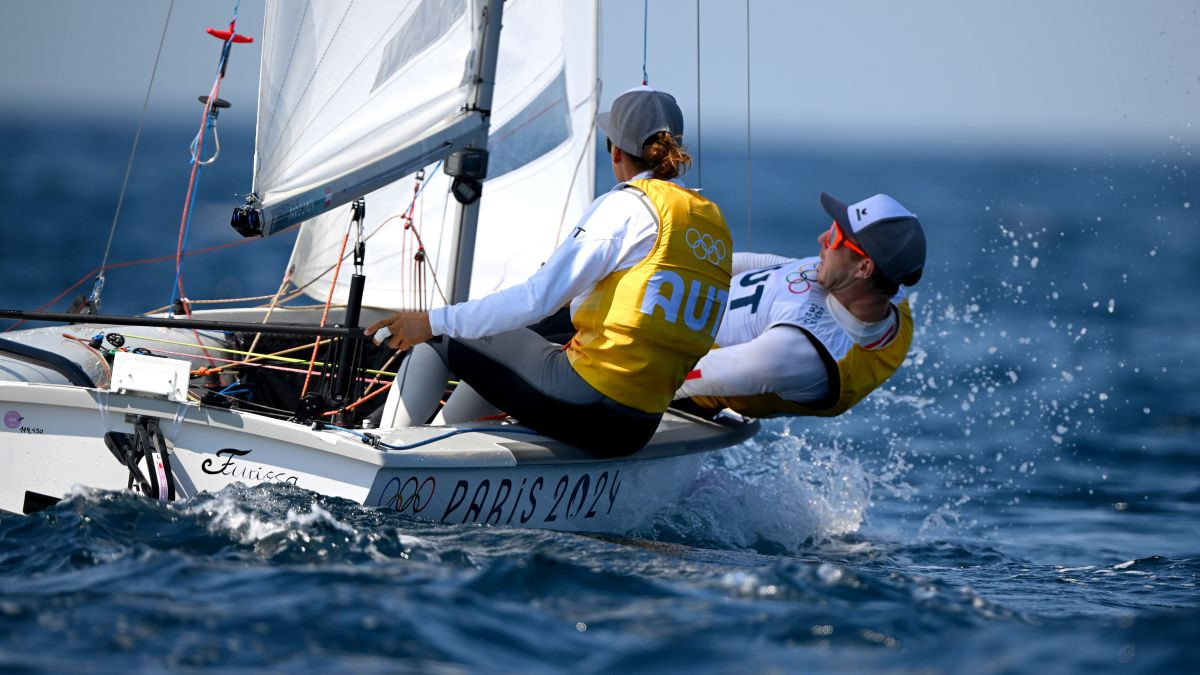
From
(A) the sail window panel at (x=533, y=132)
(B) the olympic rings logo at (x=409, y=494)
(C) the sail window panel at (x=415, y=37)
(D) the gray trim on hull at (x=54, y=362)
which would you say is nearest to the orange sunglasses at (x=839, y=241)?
(C) the sail window panel at (x=415, y=37)

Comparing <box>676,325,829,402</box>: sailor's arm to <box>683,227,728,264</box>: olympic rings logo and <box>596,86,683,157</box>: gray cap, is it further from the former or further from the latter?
<box>596,86,683,157</box>: gray cap

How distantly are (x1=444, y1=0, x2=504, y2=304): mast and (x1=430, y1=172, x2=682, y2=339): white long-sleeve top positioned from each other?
670mm

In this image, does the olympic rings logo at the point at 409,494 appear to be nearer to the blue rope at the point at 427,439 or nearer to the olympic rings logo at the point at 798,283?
the blue rope at the point at 427,439

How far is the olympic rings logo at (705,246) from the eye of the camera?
368 cm

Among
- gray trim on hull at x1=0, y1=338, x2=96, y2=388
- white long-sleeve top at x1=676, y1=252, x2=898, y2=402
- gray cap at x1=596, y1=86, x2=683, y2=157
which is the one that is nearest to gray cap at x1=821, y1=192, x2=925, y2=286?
white long-sleeve top at x1=676, y1=252, x2=898, y2=402

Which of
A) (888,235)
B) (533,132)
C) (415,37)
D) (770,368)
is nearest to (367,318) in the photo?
(533,132)

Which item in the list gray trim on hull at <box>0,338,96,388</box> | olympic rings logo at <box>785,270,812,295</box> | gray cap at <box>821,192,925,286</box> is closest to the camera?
gray trim on hull at <box>0,338,96,388</box>

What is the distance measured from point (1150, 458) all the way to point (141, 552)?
540 centimetres

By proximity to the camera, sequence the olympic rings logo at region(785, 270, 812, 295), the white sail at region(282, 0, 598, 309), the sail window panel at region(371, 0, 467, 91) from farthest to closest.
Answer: the white sail at region(282, 0, 598, 309), the olympic rings logo at region(785, 270, 812, 295), the sail window panel at region(371, 0, 467, 91)

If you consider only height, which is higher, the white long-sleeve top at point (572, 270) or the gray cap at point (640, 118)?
the gray cap at point (640, 118)

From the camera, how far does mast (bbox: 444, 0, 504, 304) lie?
421cm

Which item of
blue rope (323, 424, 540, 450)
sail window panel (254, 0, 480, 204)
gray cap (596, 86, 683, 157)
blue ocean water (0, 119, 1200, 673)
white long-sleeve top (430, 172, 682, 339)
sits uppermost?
sail window panel (254, 0, 480, 204)

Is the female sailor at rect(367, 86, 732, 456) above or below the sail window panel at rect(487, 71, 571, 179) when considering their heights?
below

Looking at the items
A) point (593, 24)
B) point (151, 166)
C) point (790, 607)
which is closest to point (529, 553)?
point (790, 607)
